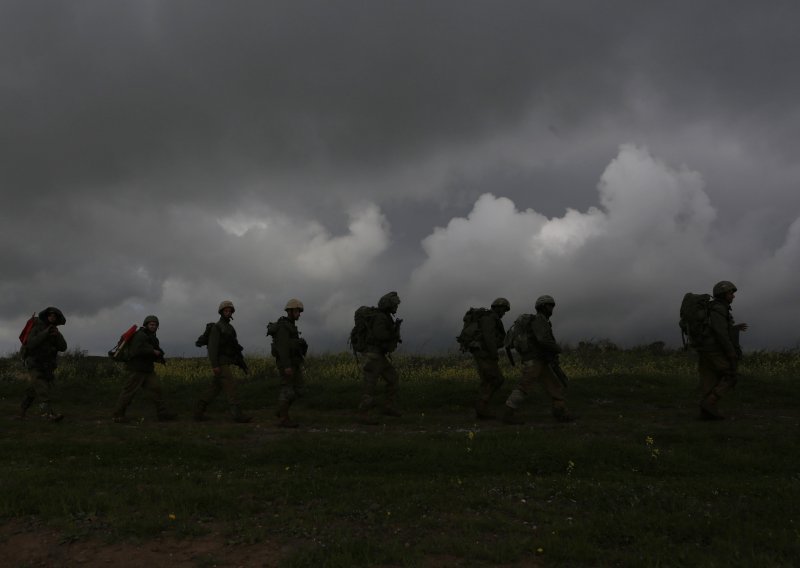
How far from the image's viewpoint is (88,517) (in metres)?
5.67

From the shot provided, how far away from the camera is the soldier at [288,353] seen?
37.1 feet

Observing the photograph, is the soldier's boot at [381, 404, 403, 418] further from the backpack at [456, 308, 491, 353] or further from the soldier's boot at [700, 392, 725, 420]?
the soldier's boot at [700, 392, 725, 420]

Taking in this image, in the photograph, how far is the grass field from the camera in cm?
496

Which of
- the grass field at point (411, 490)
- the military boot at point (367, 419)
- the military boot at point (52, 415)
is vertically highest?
A: the military boot at point (52, 415)

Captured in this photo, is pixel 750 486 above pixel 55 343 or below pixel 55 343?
below

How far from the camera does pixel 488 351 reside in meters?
11.9

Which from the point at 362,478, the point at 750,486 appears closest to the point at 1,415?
the point at 362,478

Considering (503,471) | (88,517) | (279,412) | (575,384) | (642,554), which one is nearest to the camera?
(642,554)

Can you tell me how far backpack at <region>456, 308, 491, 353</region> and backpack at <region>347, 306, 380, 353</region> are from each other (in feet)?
6.29

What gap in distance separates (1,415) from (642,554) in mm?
13731

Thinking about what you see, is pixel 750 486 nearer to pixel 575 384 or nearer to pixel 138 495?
pixel 138 495

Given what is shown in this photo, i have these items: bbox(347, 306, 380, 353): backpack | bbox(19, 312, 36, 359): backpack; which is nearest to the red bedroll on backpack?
bbox(19, 312, 36, 359): backpack

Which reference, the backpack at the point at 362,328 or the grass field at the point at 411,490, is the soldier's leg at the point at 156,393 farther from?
the backpack at the point at 362,328

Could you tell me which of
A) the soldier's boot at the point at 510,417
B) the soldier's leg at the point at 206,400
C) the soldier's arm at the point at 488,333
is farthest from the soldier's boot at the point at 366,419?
the soldier's leg at the point at 206,400
